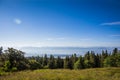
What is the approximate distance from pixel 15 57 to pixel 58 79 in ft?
74.3

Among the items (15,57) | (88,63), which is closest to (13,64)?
(15,57)

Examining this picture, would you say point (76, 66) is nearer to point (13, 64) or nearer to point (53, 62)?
point (53, 62)

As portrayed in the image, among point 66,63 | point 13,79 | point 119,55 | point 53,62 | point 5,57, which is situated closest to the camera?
point 13,79

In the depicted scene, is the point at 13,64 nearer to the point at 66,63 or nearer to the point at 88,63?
the point at 88,63

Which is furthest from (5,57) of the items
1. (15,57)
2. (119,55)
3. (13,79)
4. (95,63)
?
(95,63)

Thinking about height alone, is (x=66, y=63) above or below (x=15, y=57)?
below

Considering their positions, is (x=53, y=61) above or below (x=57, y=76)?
below

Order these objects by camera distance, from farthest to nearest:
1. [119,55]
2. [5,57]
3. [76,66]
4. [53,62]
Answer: [53,62] → [76,66] → [119,55] → [5,57]

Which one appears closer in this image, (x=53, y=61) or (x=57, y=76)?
(x=57, y=76)

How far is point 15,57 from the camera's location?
32469 mm

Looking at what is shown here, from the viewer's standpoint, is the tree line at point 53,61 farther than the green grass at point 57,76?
Yes

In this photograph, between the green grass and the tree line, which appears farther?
the tree line

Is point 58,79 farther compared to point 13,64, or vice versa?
point 13,64

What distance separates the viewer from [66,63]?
278 ft
